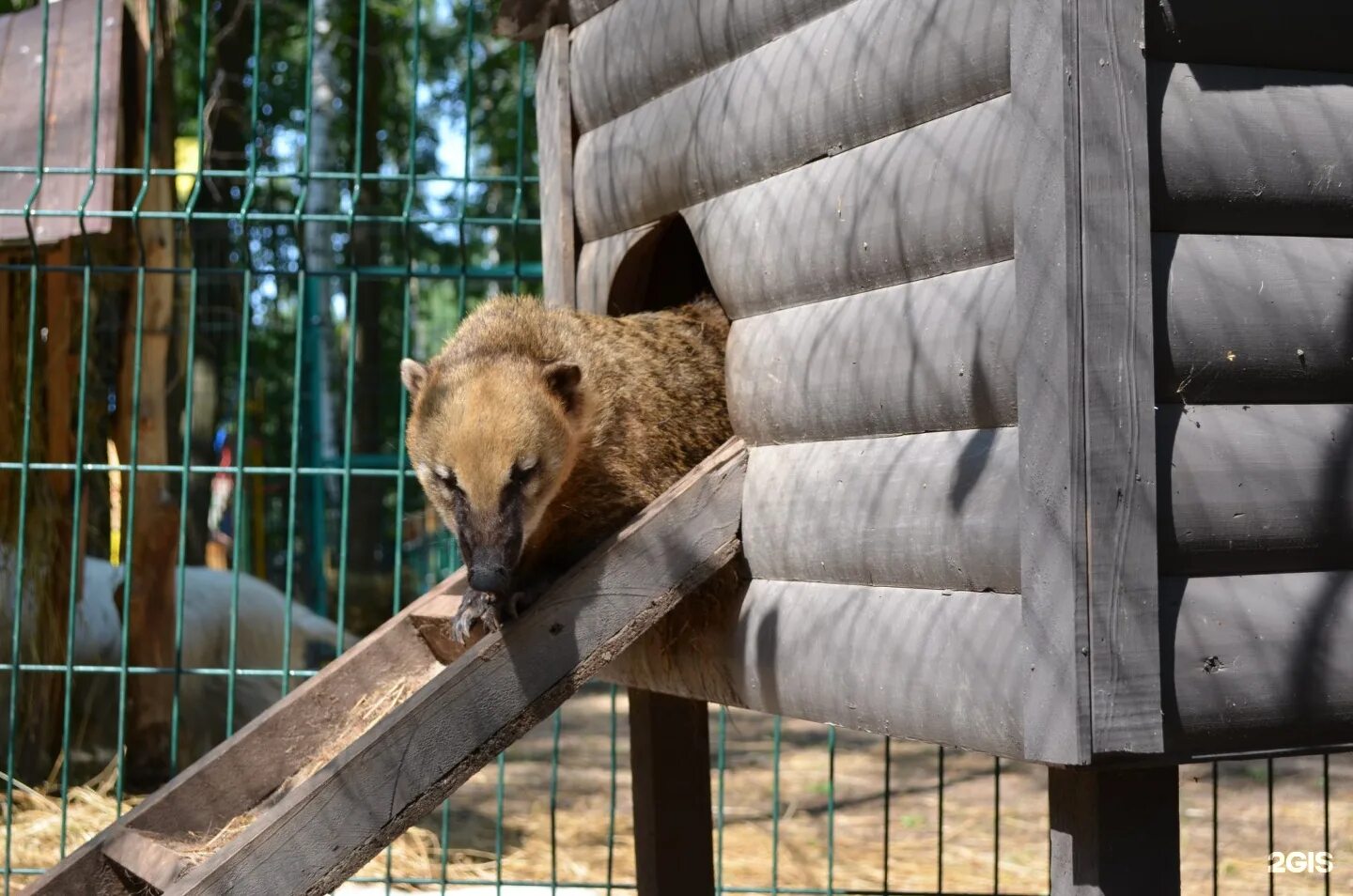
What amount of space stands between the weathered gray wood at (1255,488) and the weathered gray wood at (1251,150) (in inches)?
13.4

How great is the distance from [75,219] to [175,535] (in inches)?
89.0

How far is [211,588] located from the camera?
8820 mm

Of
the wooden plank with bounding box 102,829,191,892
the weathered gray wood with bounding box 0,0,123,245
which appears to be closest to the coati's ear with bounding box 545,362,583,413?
the wooden plank with bounding box 102,829,191,892

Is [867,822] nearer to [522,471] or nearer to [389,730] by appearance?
[522,471]

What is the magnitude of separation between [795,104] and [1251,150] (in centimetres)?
126

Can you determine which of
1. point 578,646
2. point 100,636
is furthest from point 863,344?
point 100,636

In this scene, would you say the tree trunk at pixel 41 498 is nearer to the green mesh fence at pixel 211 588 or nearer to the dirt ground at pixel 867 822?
the green mesh fence at pixel 211 588

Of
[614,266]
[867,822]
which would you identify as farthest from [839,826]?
[614,266]

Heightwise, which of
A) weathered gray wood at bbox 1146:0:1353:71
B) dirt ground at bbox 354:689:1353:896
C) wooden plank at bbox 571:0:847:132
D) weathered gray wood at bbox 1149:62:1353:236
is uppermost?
wooden plank at bbox 571:0:847:132

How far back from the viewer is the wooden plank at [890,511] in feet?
8.77

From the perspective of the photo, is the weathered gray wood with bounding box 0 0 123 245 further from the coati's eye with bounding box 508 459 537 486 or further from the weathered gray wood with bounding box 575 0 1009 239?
the coati's eye with bounding box 508 459 537 486

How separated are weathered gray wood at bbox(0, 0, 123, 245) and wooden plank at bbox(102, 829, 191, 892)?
9.32 ft

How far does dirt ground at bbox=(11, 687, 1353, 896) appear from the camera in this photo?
21.2 ft

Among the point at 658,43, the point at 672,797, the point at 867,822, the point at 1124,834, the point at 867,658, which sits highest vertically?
the point at 658,43
